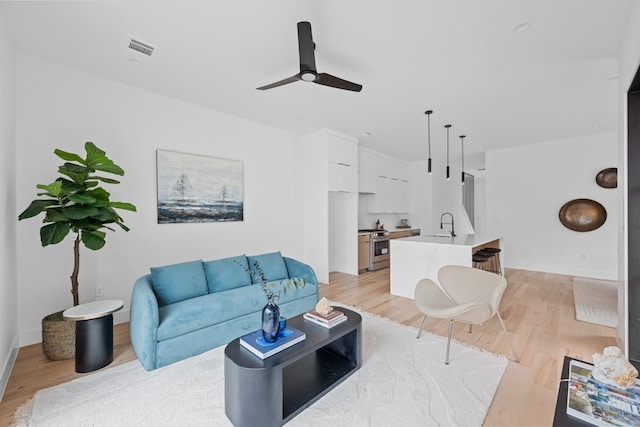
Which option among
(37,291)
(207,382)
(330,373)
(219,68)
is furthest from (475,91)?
(37,291)

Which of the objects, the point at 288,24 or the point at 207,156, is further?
the point at 207,156

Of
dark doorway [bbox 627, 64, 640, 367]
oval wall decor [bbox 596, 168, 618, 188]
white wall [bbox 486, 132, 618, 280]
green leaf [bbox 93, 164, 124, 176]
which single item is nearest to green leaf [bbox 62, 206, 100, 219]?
green leaf [bbox 93, 164, 124, 176]

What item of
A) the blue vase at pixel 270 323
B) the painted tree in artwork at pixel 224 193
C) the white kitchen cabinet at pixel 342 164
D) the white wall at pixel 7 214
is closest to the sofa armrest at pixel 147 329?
the white wall at pixel 7 214

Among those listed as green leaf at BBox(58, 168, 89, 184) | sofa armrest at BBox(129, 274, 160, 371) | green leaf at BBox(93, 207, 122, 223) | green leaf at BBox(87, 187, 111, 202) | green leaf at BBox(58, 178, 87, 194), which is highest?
green leaf at BBox(58, 168, 89, 184)

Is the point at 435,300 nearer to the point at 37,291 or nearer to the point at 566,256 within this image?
the point at 37,291

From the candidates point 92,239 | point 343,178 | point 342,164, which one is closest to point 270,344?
point 92,239

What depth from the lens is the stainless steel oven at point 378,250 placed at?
20.0 feet

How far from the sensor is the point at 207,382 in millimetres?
2105

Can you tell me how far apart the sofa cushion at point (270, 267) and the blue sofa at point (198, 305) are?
0.5 inches

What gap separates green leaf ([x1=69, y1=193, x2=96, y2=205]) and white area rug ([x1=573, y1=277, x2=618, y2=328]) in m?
5.28

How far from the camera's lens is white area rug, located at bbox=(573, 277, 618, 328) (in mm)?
3285

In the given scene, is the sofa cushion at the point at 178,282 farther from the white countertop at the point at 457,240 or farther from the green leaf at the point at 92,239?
the white countertop at the point at 457,240

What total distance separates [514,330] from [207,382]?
309 cm

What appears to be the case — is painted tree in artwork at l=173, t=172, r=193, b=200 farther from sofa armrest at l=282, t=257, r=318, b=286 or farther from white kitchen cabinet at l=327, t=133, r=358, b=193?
white kitchen cabinet at l=327, t=133, r=358, b=193
